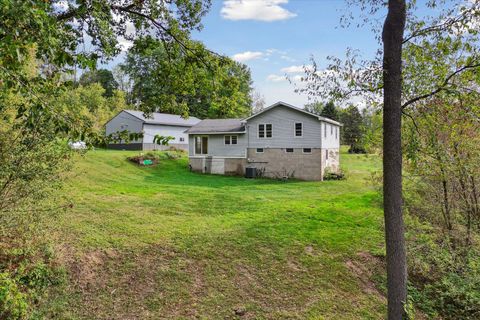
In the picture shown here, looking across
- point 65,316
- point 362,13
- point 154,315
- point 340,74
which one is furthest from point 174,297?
point 362,13

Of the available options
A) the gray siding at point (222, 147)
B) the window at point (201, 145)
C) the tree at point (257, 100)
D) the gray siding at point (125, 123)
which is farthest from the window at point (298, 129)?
the tree at point (257, 100)

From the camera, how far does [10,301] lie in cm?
391

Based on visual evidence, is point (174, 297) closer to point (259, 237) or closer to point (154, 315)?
point (154, 315)

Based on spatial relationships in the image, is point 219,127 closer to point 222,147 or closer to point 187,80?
point 222,147

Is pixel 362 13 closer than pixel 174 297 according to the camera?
Yes

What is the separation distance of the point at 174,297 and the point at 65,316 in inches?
66.5

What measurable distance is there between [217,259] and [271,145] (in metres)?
15.2

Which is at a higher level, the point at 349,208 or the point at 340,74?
the point at 340,74

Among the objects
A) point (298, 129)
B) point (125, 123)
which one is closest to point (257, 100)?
point (125, 123)

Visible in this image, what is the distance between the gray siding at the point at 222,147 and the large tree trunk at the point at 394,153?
17.7m

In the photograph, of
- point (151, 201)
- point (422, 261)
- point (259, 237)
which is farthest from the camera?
point (151, 201)

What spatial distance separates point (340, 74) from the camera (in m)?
4.74

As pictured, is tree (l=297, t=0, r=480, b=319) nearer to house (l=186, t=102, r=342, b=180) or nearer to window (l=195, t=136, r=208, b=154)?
house (l=186, t=102, r=342, b=180)

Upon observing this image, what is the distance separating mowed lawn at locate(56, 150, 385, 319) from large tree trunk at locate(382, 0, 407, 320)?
120cm
